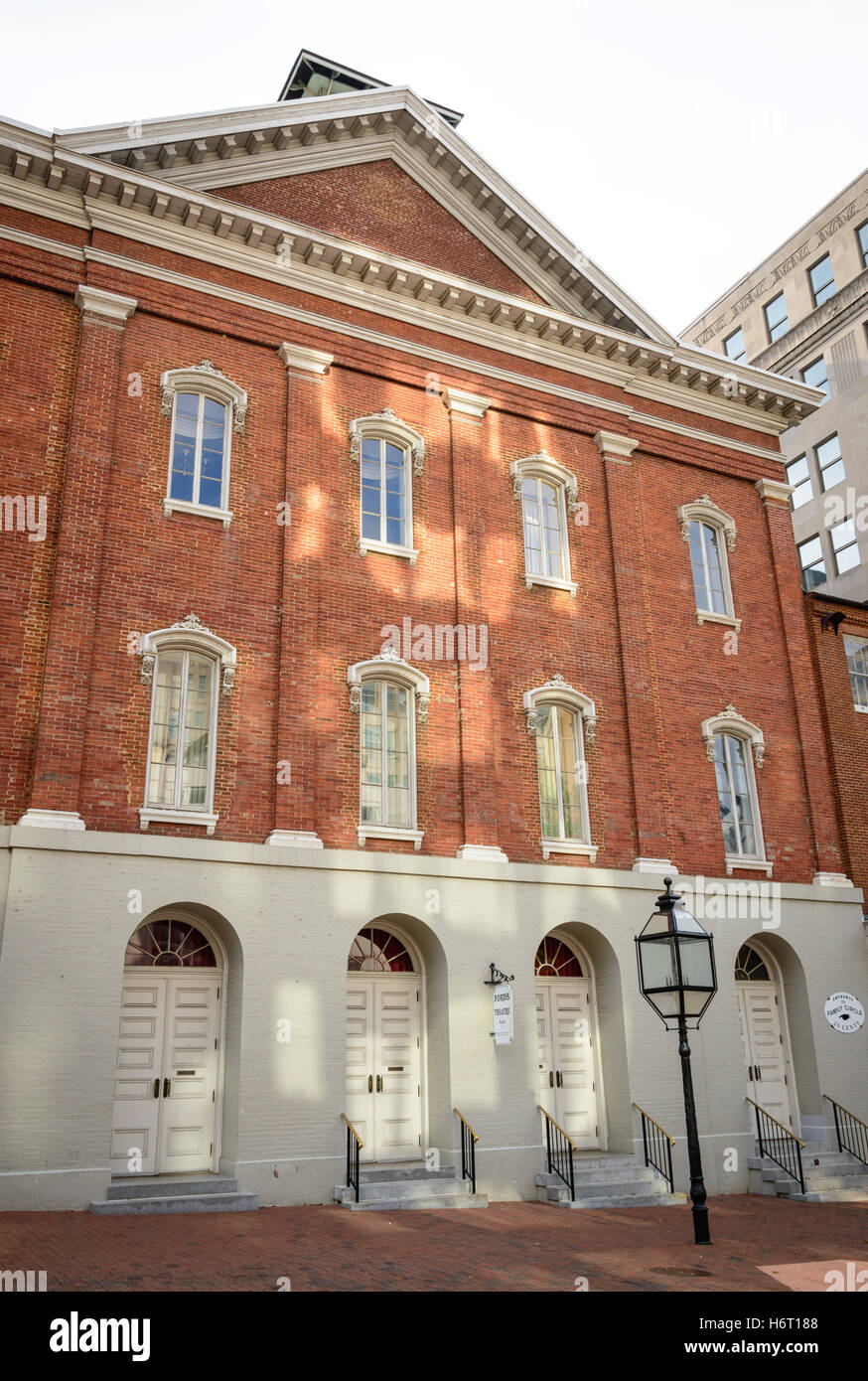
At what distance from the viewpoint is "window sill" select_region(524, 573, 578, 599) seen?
60.0 feet

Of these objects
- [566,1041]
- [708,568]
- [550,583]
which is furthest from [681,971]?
[708,568]

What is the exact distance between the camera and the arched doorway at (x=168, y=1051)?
13.6 meters

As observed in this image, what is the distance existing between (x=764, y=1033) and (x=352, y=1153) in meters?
8.13

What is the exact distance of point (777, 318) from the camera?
118 ft

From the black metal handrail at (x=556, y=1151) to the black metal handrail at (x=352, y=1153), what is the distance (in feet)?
8.98

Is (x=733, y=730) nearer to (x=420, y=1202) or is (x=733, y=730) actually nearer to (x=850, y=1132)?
(x=850, y=1132)

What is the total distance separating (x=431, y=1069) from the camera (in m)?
15.5

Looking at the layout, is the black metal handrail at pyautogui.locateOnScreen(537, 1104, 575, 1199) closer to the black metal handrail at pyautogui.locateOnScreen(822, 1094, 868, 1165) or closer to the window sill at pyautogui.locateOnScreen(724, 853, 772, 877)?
the black metal handrail at pyautogui.locateOnScreen(822, 1094, 868, 1165)

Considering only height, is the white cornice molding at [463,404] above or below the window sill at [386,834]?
above

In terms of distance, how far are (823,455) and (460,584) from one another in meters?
19.2

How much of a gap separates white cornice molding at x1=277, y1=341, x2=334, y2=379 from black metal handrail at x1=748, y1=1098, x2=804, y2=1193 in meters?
13.4

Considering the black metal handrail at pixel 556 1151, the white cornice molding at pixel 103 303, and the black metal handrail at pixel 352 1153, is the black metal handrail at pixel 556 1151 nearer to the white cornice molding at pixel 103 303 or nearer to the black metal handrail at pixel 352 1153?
the black metal handrail at pixel 352 1153

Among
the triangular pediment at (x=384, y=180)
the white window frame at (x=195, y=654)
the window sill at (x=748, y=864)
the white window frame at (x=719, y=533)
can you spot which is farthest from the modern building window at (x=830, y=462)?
the white window frame at (x=195, y=654)

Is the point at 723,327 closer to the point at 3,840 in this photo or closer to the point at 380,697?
the point at 380,697
